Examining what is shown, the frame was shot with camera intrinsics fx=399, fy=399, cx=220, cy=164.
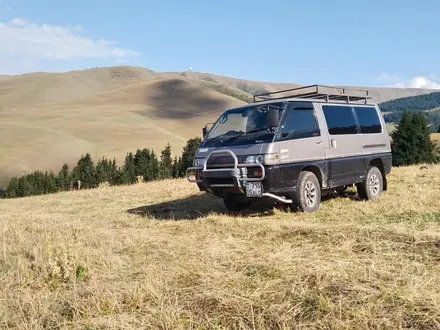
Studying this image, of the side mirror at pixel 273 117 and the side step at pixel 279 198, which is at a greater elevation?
the side mirror at pixel 273 117

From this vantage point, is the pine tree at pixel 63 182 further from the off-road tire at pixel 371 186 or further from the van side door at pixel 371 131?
the off-road tire at pixel 371 186

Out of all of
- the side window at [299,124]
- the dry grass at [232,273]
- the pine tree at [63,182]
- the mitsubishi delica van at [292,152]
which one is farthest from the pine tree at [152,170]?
the dry grass at [232,273]

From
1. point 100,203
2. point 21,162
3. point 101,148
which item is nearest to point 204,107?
point 101,148

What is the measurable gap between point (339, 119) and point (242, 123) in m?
2.26

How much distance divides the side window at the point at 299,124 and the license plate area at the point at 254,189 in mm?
1018

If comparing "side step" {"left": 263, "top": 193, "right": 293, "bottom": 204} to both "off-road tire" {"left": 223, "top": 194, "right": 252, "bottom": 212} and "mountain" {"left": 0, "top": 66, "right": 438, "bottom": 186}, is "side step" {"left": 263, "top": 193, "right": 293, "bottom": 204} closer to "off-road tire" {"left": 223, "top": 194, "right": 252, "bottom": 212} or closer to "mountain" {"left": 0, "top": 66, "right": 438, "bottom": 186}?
"off-road tire" {"left": 223, "top": 194, "right": 252, "bottom": 212}

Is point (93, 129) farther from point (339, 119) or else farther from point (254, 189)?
point (254, 189)

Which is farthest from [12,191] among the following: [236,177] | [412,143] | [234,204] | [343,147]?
[343,147]

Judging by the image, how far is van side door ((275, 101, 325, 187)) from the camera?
7.39 metres

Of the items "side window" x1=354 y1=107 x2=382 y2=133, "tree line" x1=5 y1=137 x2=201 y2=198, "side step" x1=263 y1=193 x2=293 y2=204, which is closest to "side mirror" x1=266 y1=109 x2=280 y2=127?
"side step" x1=263 y1=193 x2=293 y2=204

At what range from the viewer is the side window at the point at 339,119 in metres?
8.51

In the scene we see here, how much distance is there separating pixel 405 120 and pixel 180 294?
53435 millimetres

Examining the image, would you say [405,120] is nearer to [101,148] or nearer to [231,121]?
[231,121]

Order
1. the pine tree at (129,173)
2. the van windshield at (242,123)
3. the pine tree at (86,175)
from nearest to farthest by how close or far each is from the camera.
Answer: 1. the van windshield at (242,123)
2. the pine tree at (129,173)
3. the pine tree at (86,175)
